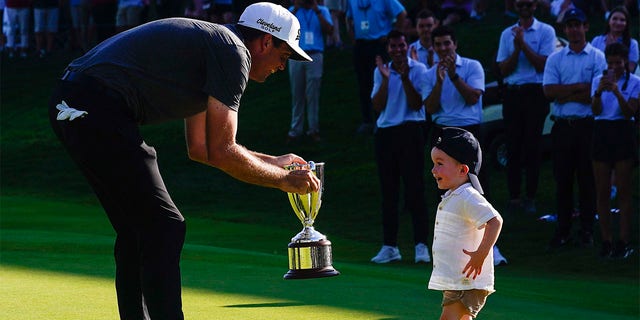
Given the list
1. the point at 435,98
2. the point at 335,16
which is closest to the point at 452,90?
the point at 435,98

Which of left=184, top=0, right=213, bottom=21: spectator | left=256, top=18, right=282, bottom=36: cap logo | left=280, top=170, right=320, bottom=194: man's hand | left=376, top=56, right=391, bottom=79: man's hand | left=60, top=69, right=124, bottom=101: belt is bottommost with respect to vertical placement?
left=184, top=0, right=213, bottom=21: spectator

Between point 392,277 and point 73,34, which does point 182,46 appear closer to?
point 392,277

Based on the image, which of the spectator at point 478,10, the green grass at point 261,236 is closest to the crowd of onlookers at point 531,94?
the green grass at point 261,236

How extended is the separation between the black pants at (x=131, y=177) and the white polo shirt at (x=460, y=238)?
144cm

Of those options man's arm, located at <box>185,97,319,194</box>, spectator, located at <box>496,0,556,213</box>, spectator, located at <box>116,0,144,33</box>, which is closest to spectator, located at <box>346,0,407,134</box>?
spectator, located at <box>496,0,556,213</box>

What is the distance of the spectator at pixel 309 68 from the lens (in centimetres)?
1898

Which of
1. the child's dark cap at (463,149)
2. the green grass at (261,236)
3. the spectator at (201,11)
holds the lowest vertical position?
the green grass at (261,236)

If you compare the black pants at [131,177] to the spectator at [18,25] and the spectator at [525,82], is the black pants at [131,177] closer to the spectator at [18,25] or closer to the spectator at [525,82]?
the spectator at [525,82]

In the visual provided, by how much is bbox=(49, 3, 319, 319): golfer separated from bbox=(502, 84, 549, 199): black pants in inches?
368

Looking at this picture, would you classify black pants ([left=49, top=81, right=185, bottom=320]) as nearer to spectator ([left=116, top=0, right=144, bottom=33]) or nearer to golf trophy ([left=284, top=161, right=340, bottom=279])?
golf trophy ([left=284, top=161, right=340, bottom=279])

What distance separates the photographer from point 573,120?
1316 cm

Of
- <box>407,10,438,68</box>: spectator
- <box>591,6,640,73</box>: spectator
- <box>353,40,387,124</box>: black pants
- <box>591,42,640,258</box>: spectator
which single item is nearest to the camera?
<box>591,42,640,258</box>: spectator

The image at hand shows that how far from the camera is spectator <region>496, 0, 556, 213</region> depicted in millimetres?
14953

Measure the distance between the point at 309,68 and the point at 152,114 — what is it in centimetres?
1344
